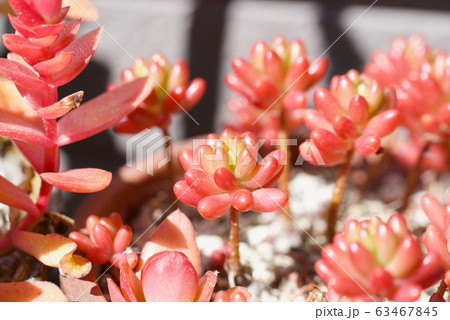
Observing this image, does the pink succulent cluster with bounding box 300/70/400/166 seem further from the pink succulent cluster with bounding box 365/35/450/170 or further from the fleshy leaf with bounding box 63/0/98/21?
the fleshy leaf with bounding box 63/0/98/21

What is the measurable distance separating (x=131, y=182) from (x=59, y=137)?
0.96 feet

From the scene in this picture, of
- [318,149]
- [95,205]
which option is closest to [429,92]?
[318,149]

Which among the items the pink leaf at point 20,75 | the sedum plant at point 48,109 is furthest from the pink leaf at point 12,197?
the pink leaf at point 20,75

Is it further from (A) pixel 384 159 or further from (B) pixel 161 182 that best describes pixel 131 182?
(A) pixel 384 159

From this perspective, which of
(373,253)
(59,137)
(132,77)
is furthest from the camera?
(132,77)

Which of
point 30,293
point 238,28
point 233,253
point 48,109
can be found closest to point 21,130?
point 48,109

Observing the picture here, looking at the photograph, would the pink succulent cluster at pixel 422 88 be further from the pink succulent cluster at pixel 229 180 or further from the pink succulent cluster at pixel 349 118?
the pink succulent cluster at pixel 229 180

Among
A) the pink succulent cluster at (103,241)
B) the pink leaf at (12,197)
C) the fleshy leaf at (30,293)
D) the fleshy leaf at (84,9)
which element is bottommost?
the fleshy leaf at (30,293)

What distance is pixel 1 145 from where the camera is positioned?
0.81 metres

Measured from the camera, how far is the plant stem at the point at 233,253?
0.58 meters

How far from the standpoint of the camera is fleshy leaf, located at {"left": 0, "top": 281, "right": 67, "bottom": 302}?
52cm

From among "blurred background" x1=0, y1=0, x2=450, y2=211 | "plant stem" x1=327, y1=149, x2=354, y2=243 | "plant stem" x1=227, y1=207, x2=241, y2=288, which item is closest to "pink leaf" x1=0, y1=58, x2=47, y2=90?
"plant stem" x1=227, y1=207, x2=241, y2=288

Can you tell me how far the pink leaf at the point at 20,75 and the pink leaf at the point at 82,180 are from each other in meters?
0.08

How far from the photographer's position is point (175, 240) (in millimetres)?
574
